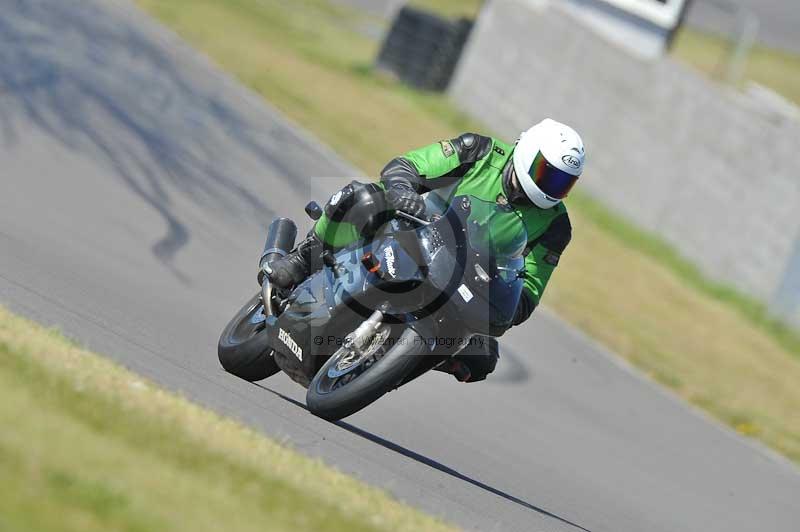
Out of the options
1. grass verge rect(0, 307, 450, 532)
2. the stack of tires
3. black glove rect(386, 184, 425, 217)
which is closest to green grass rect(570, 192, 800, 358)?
the stack of tires

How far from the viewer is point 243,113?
17.8m

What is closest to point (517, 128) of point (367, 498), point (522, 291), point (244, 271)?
point (244, 271)

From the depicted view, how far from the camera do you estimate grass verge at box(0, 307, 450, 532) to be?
362cm

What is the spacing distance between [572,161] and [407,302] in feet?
3.56

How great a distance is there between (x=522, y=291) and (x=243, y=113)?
37.8 feet

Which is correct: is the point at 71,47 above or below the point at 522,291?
below

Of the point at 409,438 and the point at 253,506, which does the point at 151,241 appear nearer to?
the point at 409,438

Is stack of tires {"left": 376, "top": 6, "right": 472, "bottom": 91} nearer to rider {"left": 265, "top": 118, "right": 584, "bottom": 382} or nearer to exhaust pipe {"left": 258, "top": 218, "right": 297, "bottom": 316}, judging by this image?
exhaust pipe {"left": 258, "top": 218, "right": 297, "bottom": 316}

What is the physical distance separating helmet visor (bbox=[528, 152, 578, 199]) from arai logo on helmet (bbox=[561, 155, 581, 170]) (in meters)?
0.05

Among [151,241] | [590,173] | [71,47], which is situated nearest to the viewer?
[151,241]

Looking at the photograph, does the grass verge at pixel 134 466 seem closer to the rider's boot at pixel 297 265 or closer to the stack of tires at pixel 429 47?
the rider's boot at pixel 297 265

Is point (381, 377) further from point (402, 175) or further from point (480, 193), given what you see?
point (480, 193)

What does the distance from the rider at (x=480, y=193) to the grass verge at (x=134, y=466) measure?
154 centimetres

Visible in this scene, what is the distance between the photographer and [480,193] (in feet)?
22.8
